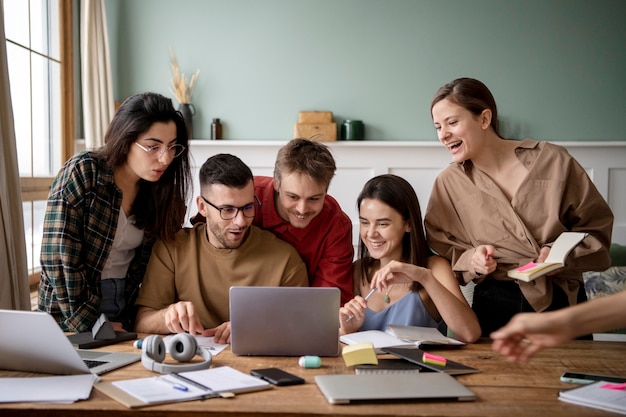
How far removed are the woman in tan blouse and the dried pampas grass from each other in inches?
124

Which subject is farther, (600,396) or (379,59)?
(379,59)

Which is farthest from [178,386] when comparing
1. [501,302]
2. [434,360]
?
[501,302]

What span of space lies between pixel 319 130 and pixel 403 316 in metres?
2.95

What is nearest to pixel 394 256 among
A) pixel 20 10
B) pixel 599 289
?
pixel 599 289

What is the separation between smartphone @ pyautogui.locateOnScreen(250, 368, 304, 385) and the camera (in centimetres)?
151

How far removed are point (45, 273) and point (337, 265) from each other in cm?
101

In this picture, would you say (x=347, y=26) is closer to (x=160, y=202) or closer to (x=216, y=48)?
(x=216, y=48)

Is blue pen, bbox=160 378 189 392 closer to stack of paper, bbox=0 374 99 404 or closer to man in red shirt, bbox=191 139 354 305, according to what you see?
stack of paper, bbox=0 374 99 404

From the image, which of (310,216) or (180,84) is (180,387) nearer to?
(310,216)

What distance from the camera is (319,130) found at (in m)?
5.04

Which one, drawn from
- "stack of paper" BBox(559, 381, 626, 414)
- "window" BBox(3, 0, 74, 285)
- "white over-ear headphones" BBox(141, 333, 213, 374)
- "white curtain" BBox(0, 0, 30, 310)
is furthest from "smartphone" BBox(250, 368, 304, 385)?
"window" BBox(3, 0, 74, 285)

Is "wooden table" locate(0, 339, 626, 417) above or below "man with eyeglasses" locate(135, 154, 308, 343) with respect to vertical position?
below

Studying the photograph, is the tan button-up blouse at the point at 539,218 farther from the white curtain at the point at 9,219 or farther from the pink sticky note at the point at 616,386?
the white curtain at the point at 9,219

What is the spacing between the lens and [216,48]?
5199 millimetres
